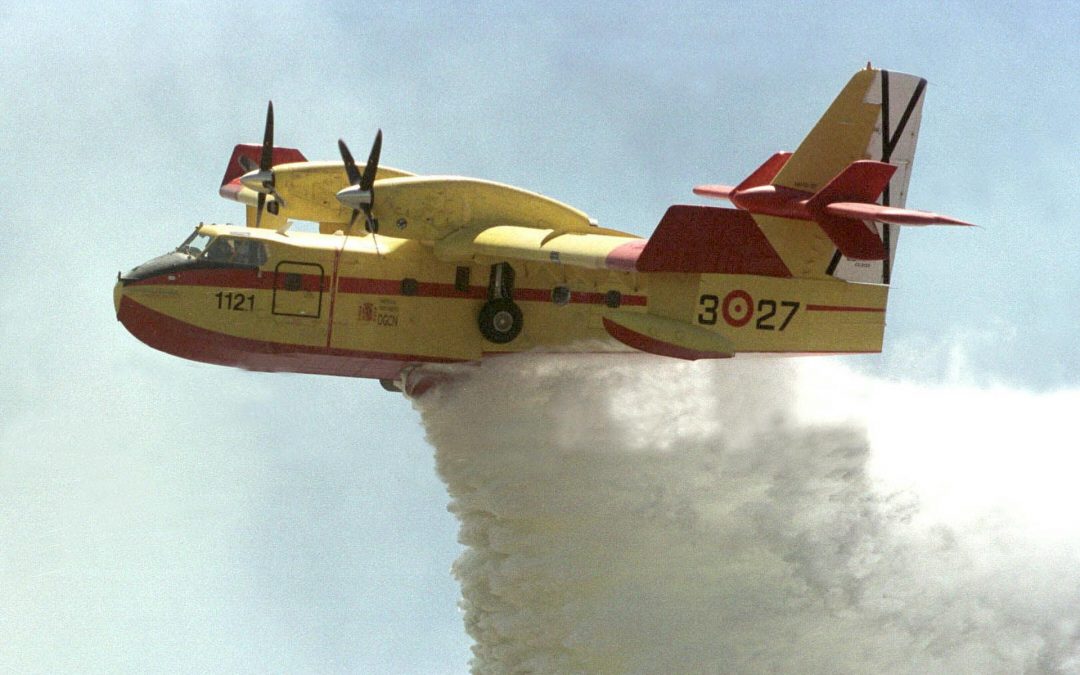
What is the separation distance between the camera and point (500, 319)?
2902 centimetres

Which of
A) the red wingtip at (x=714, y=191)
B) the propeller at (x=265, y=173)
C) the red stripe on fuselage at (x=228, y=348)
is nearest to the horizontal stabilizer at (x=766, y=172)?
the red wingtip at (x=714, y=191)

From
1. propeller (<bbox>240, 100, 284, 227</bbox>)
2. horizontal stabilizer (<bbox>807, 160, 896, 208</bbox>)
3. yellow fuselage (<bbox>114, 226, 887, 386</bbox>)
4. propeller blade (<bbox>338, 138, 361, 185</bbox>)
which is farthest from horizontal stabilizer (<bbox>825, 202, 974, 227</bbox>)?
propeller (<bbox>240, 100, 284, 227</bbox>)

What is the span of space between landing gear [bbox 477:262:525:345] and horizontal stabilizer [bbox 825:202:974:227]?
487cm

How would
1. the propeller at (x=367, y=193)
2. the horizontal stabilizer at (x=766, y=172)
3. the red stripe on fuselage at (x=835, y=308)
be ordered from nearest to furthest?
the propeller at (x=367, y=193) → the red stripe on fuselage at (x=835, y=308) → the horizontal stabilizer at (x=766, y=172)

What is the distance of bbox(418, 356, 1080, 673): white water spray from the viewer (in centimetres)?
2789

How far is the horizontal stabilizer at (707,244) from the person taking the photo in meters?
26.8

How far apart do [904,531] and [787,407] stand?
270 cm

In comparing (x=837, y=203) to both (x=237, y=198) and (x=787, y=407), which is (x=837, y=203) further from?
(x=237, y=198)

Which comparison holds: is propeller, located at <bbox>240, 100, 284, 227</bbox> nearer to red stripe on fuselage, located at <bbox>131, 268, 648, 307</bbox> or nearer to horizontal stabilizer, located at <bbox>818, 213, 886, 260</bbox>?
red stripe on fuselage, located at <bbox>131, 268, 648, 307</bbox>

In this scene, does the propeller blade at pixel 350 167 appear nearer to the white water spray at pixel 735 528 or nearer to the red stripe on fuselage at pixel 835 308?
the white water spray at pixel 735 528

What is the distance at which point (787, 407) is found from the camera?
30031mm

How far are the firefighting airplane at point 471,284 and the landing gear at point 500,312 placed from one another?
2 cm

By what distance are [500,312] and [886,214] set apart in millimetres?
5960

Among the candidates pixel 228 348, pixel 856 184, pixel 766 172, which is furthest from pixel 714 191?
pixel 228 348
